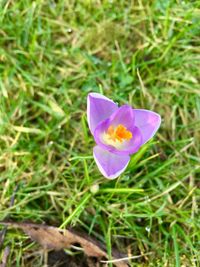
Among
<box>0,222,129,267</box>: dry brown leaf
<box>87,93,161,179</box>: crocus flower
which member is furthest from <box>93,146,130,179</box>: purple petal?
<box>0,222,129,267</box>: dry brown leaf

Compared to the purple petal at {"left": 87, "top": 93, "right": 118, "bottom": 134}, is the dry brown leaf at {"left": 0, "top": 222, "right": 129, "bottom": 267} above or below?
below

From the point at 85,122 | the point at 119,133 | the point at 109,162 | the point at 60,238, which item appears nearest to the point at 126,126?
the point at 119,133

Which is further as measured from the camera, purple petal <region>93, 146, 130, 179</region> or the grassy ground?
the grassy ground

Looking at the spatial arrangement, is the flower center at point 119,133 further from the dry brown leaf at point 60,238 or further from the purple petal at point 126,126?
the dry brown leaf at point 60,238

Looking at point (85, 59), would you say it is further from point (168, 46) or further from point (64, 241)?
point (64, 241)

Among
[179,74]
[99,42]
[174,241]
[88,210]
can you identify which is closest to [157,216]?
[174,241]

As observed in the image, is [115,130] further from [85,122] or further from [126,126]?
[85,122]

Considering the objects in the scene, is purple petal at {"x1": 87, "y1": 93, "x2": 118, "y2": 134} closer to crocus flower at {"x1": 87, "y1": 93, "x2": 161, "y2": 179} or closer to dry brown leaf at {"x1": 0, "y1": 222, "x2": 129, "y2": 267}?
crocus flower at {"x1": 87, "y1": 93, "x2": 161, "y2": 179}
